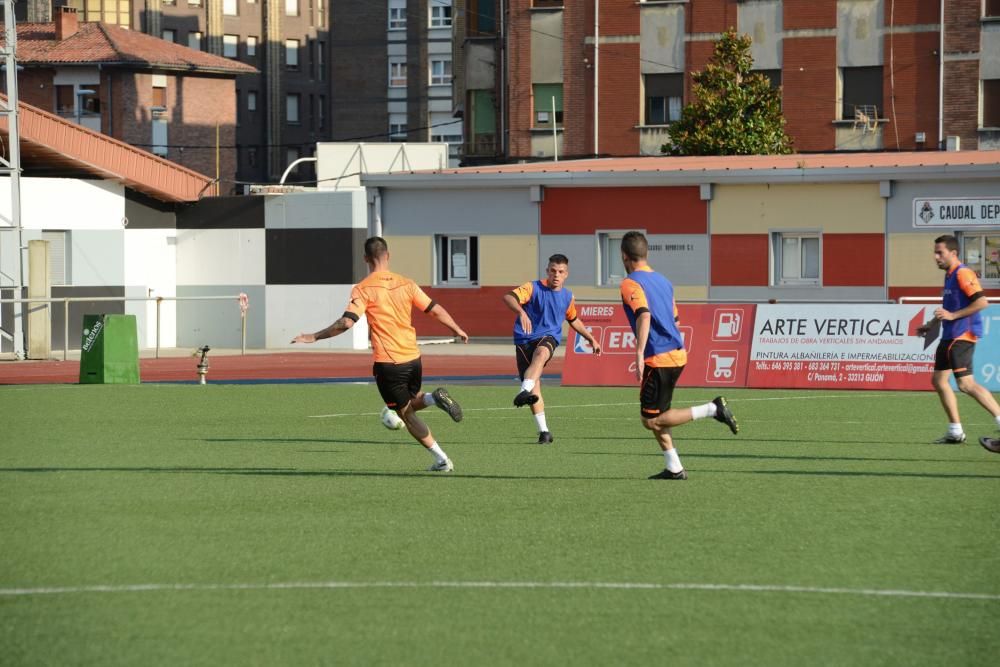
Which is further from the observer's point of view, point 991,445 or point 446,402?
point 991,445

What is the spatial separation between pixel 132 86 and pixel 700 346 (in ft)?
170

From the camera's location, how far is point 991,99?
47.7 metres

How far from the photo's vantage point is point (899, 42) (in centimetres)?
4841

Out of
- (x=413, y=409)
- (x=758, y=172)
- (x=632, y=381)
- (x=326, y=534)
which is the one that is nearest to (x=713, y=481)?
(x=413, y=409)

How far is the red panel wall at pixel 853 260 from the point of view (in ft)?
112

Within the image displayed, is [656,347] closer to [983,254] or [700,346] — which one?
[700,346]

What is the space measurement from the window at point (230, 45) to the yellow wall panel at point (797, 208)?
6067 cm

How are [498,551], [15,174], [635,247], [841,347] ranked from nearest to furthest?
1. [498,551]
2. [635,247]
3. [841,347]
4. [15,174]

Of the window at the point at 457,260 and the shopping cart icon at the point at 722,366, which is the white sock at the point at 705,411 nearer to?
the shopping cart icon at the point at 722,366

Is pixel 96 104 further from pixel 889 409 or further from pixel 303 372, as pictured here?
pixel 889 409

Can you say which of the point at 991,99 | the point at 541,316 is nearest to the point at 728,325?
→ the point at 541,316

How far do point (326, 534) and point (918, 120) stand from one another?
138 feet

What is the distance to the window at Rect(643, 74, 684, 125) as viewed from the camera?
169ft

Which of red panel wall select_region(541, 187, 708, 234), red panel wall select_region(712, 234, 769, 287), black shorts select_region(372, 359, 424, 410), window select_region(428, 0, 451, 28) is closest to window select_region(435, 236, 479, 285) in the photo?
red panel wall select_region(541, 187, 708, 234)
